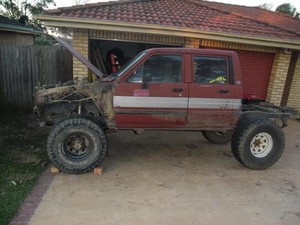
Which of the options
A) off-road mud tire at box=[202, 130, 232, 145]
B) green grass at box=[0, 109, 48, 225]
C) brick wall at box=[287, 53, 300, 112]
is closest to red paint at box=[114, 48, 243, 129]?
off-road mud tire at box=[202, 130, 232, 145]

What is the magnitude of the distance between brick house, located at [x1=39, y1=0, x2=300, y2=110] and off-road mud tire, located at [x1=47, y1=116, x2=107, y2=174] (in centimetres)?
328

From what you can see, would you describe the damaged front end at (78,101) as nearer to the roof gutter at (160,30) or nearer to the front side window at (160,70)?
the front side window at (160,70)

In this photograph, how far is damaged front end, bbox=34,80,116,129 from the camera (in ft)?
16.5

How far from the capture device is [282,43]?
848 centimetres

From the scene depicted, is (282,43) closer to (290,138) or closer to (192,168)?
(290,138)

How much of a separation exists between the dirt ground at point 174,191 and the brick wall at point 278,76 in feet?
11.0

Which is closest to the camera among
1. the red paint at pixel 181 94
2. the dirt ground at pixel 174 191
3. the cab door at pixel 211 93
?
the dirt ground at pixel 174 191

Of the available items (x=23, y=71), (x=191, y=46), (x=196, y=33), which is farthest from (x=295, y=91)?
(x=23, y=71)

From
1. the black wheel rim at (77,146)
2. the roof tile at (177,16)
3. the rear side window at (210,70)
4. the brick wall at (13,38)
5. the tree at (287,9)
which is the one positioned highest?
the tree at (287,9)

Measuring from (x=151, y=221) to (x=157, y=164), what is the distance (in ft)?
6.38

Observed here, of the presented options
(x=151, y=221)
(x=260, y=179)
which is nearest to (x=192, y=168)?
(x=260, y=179)

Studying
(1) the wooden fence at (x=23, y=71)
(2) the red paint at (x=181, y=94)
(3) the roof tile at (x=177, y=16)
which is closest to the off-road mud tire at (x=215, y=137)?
(2) the red paint at (x=181, y=94)

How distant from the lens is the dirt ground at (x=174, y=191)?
387 centimetres

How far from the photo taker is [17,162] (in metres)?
5.33
